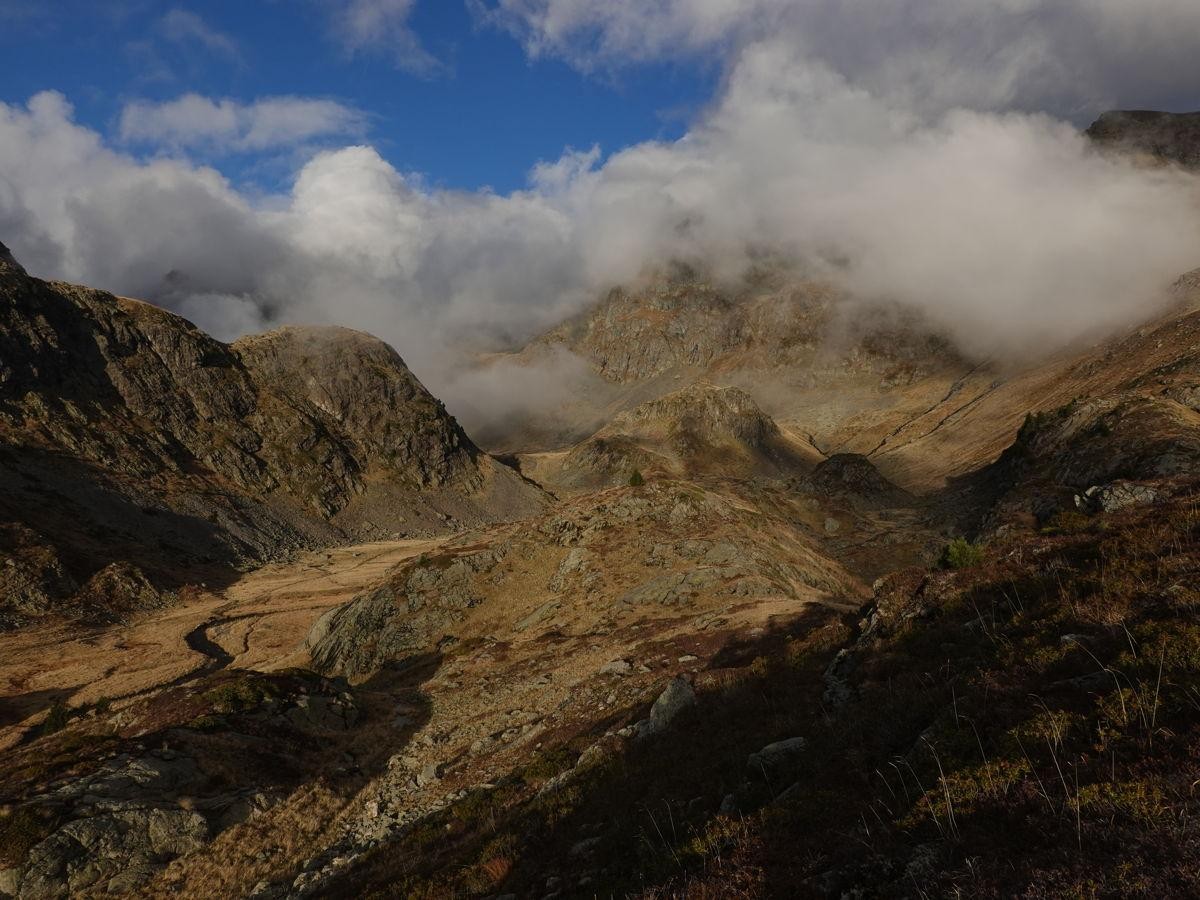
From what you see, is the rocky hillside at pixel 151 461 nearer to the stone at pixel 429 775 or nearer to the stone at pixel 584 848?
the stone at pixel 429 775

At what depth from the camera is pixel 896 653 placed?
17.0m

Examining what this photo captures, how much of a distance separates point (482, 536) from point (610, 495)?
50.0 feet

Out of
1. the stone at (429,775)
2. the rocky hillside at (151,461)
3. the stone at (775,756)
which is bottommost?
the stone at (429,775)

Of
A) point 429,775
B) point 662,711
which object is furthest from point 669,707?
point 429,775

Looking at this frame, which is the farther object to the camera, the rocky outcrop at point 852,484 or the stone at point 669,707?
the rocky outcrop at point 852,484

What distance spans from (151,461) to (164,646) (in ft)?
313

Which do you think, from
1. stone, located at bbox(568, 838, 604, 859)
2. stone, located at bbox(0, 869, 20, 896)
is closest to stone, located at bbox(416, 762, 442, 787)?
stone, located at bbox(0, 869, 20, 896)

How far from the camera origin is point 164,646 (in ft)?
250

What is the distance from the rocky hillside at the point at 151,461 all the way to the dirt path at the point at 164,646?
12485mm

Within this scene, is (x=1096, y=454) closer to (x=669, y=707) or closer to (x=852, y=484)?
(x=852, y=484)

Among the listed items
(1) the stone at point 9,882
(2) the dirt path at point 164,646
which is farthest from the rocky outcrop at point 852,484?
(1) the stone at point 9,882

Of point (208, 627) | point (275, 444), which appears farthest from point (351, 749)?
point (275, 444)

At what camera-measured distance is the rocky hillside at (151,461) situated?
4264 inches

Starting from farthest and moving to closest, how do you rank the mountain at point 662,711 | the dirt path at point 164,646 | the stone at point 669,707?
the dirt path at point 164,646 < the stone at point 669,707 < the mountain at point 662,711
